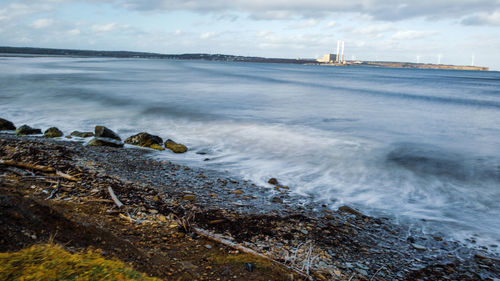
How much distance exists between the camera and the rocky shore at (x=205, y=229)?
138 inches

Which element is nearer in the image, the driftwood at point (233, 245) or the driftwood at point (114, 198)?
the driftwood at point (233, 245)

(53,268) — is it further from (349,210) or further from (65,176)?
(349,210)

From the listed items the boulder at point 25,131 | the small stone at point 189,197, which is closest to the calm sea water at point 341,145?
the boulder at point 25,131

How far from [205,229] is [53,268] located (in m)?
2.44

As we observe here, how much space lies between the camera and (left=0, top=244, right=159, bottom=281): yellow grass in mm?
2207

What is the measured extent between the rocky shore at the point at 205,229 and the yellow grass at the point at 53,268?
0.40m

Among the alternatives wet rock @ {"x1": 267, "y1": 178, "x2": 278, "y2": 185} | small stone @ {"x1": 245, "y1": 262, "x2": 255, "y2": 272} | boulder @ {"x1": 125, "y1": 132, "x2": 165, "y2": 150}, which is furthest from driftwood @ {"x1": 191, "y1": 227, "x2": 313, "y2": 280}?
boulder @ {"x1": 125, "y1": 132, "x2": 165, "y2": 150}

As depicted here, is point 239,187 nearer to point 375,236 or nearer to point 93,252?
point 375,236

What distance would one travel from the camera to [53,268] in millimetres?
2318

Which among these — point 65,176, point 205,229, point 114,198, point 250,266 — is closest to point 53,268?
point 250,266

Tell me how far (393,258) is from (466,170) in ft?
24.0

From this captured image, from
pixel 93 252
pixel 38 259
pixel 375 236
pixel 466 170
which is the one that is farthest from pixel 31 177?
pixel 466 170

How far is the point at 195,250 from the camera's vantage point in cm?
390

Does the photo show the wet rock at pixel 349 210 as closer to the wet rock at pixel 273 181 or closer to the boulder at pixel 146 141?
the wet rock at pixel 273 181
